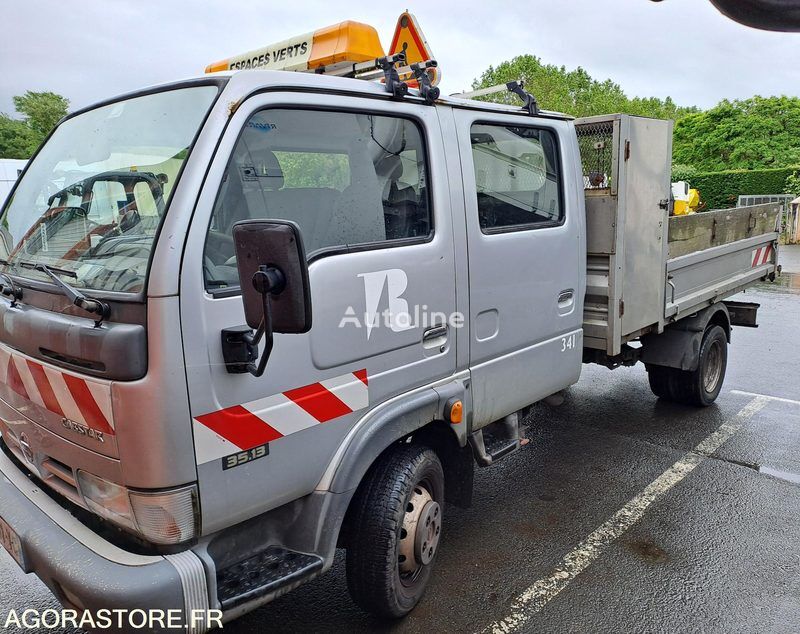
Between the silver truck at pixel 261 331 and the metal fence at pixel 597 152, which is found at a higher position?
the metal fence at pixel 597 152

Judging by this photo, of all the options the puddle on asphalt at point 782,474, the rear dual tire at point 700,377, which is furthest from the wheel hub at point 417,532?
the rear dual tire at point 700,377

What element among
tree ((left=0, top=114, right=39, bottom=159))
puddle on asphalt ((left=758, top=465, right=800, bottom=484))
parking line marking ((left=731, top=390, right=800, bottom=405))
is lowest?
parking line marking ((left=731, top=390, right=800, bottom=405))

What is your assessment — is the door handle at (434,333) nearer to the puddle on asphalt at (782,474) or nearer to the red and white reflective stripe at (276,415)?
the red and white reflective stripe at (276,415)

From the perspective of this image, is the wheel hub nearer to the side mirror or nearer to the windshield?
the side mirror

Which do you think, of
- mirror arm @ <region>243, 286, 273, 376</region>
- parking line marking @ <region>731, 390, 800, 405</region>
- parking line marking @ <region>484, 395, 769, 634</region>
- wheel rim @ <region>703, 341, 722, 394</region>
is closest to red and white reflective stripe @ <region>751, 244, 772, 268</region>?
wheel rim @ <region>703, 341, 722, 394</region>

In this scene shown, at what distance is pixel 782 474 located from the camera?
165 inches

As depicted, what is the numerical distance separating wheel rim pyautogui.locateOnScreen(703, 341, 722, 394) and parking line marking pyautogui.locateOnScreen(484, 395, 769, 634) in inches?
15.5

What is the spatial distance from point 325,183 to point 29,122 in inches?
1611

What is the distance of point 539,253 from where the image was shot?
3.28 metres

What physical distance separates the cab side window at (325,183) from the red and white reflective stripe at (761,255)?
4.62 meters

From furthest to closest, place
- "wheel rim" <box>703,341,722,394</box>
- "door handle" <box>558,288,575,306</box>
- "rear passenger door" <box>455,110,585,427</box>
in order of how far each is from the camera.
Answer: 1. "wheel rim" <box>703,341,722,394</box>
2. "door handle" <box>558,288,575,306</box>
3. "rear passenger door" <box>455,110,585,427</box>

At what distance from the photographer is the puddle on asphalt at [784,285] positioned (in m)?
11.0

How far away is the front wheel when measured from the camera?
2547 mm

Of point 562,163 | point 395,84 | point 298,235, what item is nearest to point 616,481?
point 562,163
